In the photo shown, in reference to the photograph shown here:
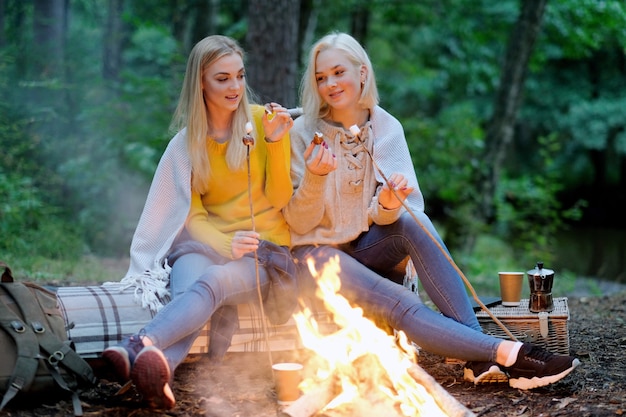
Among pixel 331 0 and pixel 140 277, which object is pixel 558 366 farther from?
pixel 331 0

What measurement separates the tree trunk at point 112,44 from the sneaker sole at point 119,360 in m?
6.73

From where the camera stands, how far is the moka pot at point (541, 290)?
10.8ft

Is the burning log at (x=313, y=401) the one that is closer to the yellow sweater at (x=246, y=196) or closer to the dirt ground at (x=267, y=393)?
the dirt ground at (x=267, y=393)

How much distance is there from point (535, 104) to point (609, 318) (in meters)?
11.0

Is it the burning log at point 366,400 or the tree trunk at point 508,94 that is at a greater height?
the tree trunk at point 508,94

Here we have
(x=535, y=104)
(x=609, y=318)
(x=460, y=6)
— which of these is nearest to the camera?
(x=609, y=318)

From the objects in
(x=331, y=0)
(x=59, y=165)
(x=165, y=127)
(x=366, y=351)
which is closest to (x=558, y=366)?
(x=366, y=351)

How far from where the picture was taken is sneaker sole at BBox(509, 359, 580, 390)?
281cm

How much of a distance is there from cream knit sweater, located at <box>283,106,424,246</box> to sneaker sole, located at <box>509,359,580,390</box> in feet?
2.98

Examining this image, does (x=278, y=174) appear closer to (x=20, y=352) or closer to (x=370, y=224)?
(x=370, y=224)

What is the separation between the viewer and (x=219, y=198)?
3.47 metres

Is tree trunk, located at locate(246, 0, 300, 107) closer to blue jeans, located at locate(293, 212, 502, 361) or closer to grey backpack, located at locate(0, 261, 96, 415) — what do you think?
blue jeans, located at locate(293, 212, 502, 361)

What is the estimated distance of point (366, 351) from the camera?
110 inches

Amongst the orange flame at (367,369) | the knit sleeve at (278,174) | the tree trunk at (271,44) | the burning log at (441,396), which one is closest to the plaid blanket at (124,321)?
the orange flame at (367,369)
